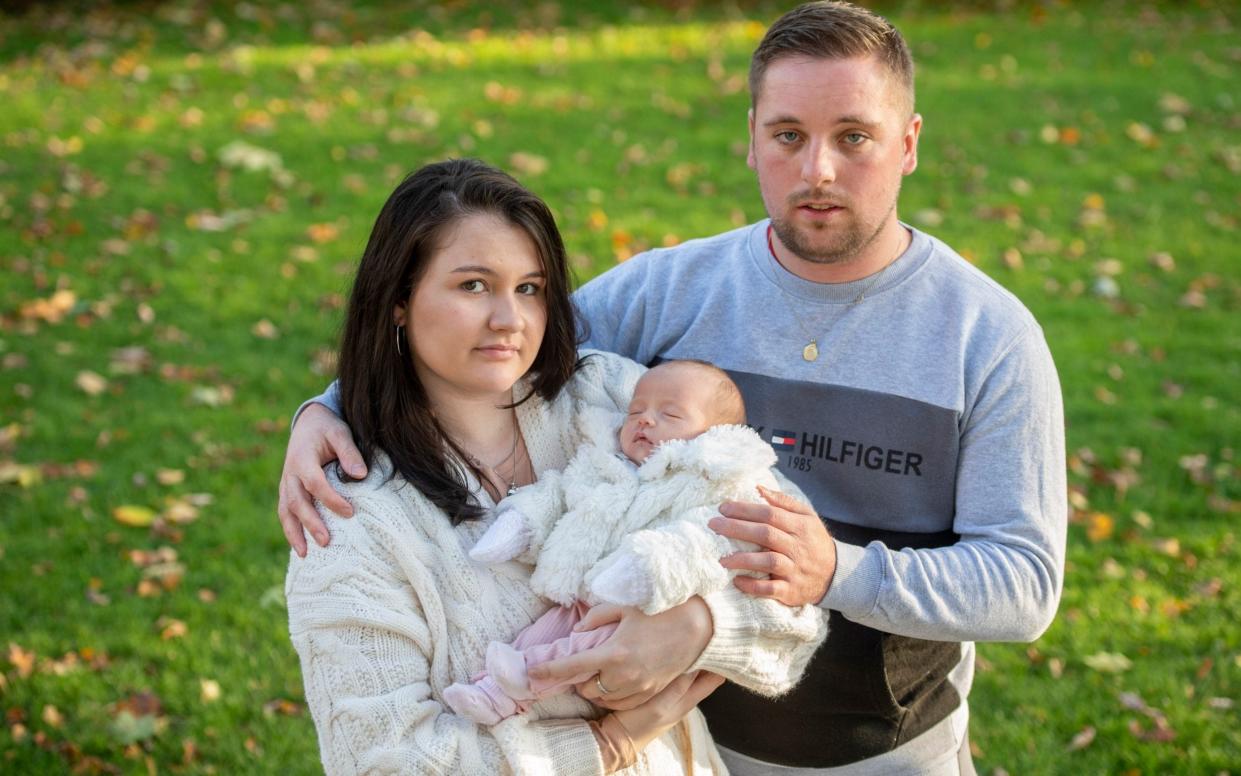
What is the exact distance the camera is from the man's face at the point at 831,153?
283 centimetres

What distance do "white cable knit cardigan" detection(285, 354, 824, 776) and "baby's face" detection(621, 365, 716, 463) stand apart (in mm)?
391

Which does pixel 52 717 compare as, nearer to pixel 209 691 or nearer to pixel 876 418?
pixel 209 691

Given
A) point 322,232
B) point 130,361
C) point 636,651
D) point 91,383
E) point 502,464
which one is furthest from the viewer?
point 322,232

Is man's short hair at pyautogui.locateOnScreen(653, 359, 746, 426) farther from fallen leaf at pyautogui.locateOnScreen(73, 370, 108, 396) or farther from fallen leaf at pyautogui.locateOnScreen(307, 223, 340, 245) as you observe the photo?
fallen leaf at pyautogui.locateOnScreen(307, 223, 340, 245)

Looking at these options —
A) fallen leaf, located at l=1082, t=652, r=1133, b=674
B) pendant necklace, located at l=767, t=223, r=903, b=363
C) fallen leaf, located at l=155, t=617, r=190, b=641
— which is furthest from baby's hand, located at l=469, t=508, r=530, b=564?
fallen leaf, located at l=1082, t=652, r=1133, b=674

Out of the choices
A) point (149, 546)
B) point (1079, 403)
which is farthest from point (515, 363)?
point (1079, 403)

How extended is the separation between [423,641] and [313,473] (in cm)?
44

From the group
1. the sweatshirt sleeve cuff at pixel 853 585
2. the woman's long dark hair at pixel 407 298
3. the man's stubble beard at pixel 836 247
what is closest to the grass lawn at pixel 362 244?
the woman's long dark hair at pixel 407 298

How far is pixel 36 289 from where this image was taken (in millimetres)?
6871

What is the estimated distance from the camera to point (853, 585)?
102 inches

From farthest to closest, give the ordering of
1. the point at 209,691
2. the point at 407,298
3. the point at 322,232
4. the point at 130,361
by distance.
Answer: the point at 322,232, the point at 130,361, the point at 209,691, the point at 407,298

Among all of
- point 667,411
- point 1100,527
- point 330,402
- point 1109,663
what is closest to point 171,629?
point 330,402

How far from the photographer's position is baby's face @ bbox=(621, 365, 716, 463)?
271cm

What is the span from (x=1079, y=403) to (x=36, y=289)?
5862mm
